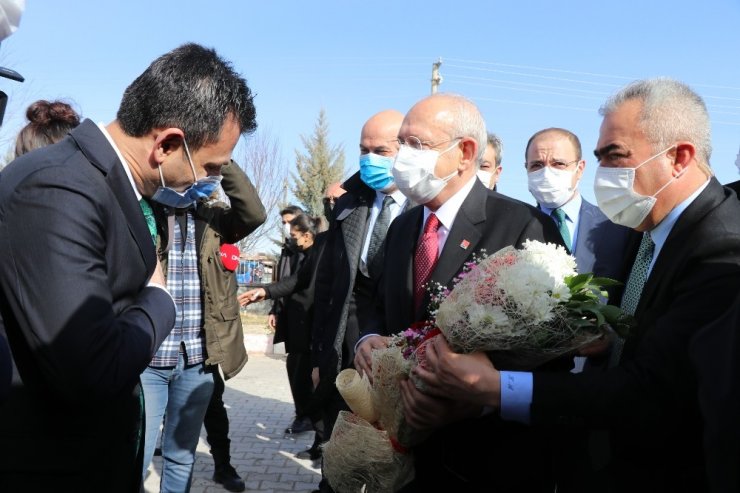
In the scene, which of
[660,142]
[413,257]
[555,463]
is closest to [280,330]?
[413,257]

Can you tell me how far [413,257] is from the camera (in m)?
2.83

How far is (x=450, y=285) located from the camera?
8.38 ft

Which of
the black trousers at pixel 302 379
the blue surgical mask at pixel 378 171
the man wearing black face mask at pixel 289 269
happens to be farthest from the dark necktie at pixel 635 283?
the man wearing black face mask at pixel 289 269

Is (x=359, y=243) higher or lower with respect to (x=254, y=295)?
higher

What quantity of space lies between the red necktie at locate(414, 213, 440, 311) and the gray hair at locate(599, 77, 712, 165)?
100cm

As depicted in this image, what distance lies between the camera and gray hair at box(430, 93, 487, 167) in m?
2.90

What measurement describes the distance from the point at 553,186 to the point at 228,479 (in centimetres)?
381

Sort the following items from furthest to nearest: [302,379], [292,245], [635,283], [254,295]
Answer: [292,245] < [302,379] < [254,295] < [635,283]

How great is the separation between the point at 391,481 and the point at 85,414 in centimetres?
114

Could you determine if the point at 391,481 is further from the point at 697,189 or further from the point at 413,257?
the point at 697,189

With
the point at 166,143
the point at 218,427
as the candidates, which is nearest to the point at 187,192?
the point at 166,143

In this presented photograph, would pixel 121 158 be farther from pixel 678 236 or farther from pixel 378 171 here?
pixel 378 171

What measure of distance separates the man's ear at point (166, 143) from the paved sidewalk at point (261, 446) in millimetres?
4071

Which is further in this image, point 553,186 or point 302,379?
point 302,379
